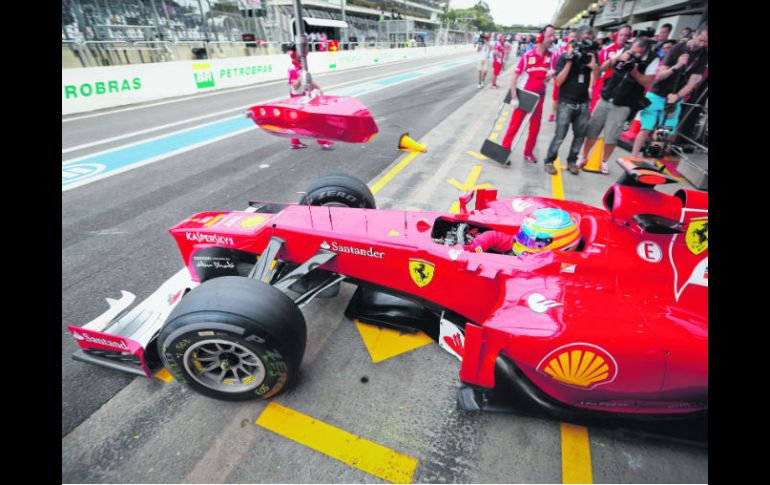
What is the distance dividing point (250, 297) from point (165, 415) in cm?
96

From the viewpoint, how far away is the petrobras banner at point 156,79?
32.7ft

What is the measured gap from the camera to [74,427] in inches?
82.3

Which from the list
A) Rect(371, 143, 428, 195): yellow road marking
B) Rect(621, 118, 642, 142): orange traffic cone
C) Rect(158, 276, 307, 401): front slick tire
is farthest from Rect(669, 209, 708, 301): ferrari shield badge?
Rect(621, 118, 642, 142): orange traffic cone

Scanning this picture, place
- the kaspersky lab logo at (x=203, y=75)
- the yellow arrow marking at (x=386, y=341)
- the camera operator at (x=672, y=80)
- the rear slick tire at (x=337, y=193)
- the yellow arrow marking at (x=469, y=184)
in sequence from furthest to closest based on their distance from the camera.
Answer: the kaspersky lab logo at (x=203, y=75) → the camera operator at (x=672, y=80) → the yellow arrow marking at (x=469, y=184) → the rear slick tire at (x=337, y=193) → the yellow arrow marking at (x=386, y=341)

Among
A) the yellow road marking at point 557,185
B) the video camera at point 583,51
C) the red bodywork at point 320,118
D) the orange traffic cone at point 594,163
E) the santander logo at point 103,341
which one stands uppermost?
the video camera at point 583,51

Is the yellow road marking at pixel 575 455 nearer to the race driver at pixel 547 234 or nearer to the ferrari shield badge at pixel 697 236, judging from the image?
the race driver at pixel 547 234

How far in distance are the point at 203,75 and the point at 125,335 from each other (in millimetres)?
13955

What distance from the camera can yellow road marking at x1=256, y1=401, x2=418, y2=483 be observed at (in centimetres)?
190

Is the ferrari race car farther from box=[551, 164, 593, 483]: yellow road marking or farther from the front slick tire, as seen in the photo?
box=[551, 164, 593, 483]: yellow road marking

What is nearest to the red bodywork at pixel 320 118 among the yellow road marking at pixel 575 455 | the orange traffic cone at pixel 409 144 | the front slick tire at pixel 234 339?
the orange traffic cone at pixel 409 144

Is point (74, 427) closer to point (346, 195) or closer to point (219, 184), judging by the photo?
point (346, 195)

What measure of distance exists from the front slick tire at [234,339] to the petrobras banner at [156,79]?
37.1 ft

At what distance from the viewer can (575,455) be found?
1983mm

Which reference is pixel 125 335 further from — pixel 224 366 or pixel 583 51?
pixel 583 51
